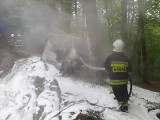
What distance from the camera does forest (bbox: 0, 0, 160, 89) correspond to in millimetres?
7958

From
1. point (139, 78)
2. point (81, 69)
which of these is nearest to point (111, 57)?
point (81, 69)

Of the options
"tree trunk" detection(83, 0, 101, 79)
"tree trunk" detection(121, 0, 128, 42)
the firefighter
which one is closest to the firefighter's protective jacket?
the firefighter

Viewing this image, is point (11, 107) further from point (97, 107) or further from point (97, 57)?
point (97, 57)

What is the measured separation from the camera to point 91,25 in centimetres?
791

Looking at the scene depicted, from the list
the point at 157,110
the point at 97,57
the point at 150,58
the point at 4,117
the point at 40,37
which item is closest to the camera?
the point at 4,117

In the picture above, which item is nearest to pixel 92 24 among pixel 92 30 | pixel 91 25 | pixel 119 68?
pixel 91 25

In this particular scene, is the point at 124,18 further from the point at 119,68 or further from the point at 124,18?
the point at 119,68

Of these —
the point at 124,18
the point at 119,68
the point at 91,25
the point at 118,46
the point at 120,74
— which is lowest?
the point at 120,74

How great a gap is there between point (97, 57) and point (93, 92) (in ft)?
4.44

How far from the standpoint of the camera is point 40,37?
1077 cm

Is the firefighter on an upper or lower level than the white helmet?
lower

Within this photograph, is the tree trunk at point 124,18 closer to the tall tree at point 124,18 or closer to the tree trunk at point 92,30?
the tall tree at point 124,18

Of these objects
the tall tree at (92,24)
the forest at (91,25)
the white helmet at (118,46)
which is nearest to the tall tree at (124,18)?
the forest at (91,25)

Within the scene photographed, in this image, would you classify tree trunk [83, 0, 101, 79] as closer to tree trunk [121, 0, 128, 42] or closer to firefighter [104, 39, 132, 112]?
firefighter [104, 39, 132, 112]
